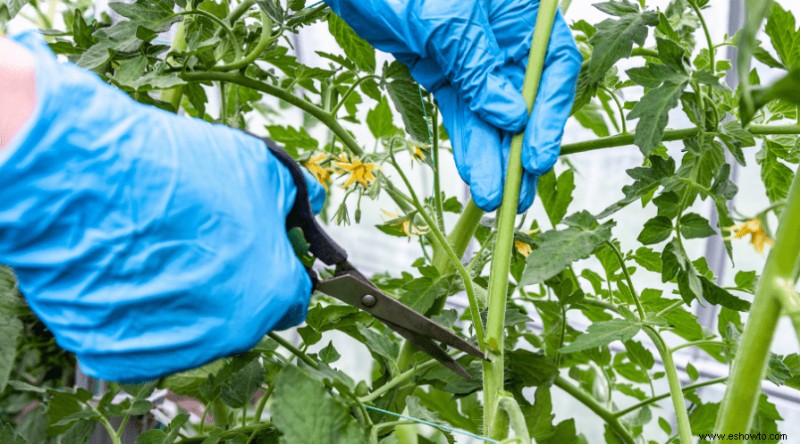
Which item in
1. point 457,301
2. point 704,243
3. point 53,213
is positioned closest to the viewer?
point 53,213

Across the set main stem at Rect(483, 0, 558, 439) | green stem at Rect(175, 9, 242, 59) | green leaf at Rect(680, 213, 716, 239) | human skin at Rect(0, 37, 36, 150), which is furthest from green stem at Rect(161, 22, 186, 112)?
green leaf at Rect(680, 213, 716, 239)

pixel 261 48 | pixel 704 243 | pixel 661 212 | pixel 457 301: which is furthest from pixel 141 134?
pixel 457 301

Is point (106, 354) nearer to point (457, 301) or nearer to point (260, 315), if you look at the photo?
point (260, 315)

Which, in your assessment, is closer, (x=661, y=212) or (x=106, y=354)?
(x=106, y=354)

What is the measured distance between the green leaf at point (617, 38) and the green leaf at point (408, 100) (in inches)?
8.1

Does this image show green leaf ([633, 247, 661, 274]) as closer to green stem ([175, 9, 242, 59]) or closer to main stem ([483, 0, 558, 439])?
main stem ([483, 0, 558, 439])

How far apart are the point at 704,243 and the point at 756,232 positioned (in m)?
1.12

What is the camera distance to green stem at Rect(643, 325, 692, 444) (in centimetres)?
62

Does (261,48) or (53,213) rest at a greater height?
(261,48)

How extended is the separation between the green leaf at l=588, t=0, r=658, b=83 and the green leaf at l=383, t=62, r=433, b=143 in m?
0.21

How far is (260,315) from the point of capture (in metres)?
0.60

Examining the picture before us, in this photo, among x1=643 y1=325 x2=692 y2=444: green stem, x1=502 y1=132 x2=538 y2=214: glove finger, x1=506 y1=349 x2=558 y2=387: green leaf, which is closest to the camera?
x1=643 y1=325 x2=692 y2=444: green stem

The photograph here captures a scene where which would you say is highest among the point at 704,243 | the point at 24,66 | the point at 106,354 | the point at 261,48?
the point at 704,243

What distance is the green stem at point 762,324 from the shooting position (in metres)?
0.41
